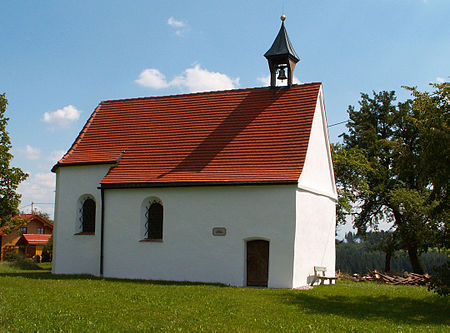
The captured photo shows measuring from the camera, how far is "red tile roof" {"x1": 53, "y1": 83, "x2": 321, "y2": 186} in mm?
19578

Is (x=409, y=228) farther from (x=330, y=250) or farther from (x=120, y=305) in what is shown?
(x=120, y=305)

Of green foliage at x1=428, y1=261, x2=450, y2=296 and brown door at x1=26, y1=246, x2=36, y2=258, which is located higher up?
green foliage at x1=428, y1=261, x2=450, y2=296

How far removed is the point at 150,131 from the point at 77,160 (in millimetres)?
3492

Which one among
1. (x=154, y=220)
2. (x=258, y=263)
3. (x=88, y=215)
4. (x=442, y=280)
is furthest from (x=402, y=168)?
(x=88, y=215)

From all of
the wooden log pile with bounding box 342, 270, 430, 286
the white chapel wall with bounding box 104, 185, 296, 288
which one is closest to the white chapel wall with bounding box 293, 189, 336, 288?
the white chapel wall with bounding box 104, 185, 296, 288

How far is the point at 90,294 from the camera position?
14516 mm

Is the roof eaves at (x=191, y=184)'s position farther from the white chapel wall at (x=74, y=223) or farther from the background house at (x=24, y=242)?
the background house at (x=24, y=242)

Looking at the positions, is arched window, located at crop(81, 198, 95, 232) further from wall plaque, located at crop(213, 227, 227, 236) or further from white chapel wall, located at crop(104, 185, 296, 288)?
wall plaque, located at crop(213, 227, 227, 236)

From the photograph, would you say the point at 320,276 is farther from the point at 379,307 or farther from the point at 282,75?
the point at 282,75

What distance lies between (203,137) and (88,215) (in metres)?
6.24

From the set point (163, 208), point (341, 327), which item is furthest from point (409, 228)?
point (341, 327)

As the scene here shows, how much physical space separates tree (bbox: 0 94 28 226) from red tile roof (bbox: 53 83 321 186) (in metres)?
7.80

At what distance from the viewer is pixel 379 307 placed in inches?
545

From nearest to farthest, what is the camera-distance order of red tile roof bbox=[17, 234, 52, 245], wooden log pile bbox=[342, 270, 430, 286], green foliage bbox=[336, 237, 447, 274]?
wooden log pile bbox=[342, 270, 430, 286] < red tile roof bbox=[17, 234, 52, 245] < green foliage bbox=[336, 237, 447, 274]
